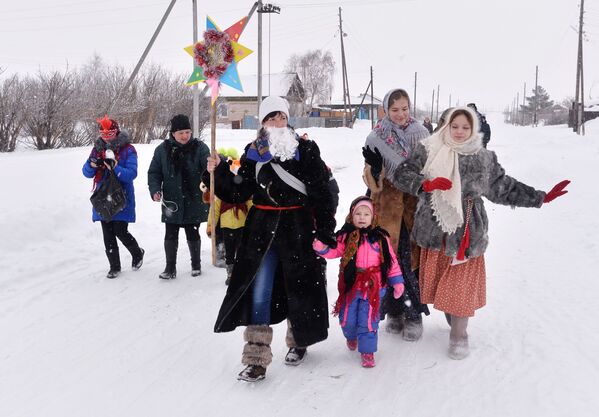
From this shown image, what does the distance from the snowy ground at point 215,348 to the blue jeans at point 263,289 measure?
16.8 inches

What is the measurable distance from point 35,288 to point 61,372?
197 centimetres

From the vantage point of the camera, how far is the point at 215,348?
12.5ft

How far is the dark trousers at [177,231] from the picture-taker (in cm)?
550

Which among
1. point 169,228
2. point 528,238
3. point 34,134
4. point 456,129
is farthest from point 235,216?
point 34,134

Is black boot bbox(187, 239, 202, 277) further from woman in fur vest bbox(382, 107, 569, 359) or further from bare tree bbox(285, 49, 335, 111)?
bare tree bbox(285, 49, 335, 111)

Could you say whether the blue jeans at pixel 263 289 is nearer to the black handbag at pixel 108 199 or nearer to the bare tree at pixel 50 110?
the black handbag at pixel 108 199

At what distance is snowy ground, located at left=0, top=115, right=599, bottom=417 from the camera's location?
9.91ft

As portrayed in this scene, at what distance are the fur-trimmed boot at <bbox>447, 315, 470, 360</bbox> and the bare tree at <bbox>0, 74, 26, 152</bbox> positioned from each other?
37.5 feet

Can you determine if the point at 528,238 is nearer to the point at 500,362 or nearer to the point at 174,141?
the point at 500,362

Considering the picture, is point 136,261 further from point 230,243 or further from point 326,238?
point 326,238

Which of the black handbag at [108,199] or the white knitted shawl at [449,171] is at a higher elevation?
the white knitted shawl at [449,171]

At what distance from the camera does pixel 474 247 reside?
350 cm

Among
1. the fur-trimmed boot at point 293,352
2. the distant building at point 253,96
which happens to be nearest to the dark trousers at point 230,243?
the fur-trimmed boot at point 293,352

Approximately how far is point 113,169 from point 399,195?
10.5 feet
